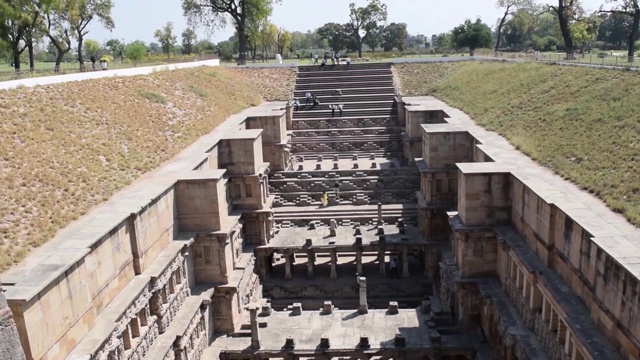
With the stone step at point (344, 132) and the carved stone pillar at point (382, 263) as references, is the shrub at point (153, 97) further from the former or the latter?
the carved stone pillar at point (382, 263)

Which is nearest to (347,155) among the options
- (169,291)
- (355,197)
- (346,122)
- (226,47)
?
(346,122)

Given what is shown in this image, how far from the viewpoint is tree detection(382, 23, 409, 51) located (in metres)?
84.6

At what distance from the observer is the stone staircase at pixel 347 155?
26078mm

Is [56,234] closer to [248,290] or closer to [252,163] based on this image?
[248,290]

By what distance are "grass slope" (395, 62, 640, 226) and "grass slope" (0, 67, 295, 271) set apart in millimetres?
14198

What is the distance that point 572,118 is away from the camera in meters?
21.1

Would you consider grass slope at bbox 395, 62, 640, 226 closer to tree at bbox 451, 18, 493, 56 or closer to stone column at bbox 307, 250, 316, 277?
stone column at bbox 307, 250, 316, 277

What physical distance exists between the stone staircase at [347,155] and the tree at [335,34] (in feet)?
113

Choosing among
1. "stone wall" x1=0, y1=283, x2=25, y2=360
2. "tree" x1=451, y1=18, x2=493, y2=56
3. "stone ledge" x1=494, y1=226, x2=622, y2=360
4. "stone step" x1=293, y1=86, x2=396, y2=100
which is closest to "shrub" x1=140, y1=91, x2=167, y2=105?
"stone step" x1=293, y1=86, x2=396, y2=100

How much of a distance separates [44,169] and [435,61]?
34.9 m

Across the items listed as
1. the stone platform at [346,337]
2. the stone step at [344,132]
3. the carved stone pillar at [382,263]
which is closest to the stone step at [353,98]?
the stone step at [344,132]

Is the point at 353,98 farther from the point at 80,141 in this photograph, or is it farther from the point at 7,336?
the point at 7,336

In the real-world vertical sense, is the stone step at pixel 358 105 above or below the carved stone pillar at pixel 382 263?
above

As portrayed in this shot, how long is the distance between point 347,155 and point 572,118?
46.6 feet
